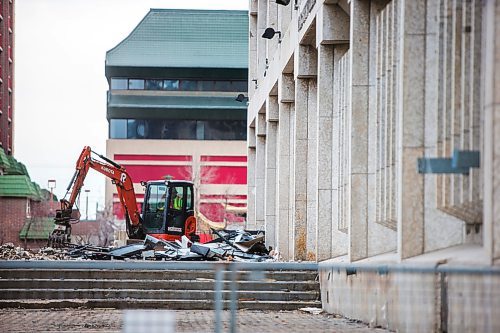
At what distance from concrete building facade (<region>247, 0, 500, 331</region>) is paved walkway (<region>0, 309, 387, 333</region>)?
1.48 feet

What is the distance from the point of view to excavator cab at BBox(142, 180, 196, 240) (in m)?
48.4

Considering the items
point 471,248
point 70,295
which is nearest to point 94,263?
point 471,248

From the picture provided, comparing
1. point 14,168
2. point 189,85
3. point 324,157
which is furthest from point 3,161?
point 324,157

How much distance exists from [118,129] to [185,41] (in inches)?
429

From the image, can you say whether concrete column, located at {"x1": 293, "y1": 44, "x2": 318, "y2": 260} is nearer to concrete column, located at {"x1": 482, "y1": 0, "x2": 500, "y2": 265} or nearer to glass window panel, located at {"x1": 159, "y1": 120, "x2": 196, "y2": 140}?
concrete column, located at {"x1": 482, "y1": 0, "x2": 500, "y2": 265}

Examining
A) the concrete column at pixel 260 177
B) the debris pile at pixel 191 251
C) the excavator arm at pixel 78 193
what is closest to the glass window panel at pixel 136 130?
the concrete column at pixel 260 177

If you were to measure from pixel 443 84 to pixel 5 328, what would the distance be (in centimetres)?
823

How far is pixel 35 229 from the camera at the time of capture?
6788cm

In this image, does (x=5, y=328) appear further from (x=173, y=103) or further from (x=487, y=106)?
(x=173, y=103)

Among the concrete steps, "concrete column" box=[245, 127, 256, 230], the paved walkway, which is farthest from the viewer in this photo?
"concrete column" box=[245, 127, 256, 230]

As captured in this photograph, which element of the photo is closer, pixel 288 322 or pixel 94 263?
pixel 94 263

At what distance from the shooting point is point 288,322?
21.3 meters

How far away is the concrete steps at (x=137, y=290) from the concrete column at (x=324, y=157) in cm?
132

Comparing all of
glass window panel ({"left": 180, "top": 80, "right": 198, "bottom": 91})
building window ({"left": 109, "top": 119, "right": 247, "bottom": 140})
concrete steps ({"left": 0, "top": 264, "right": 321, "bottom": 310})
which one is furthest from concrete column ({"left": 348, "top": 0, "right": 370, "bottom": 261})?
glass window panel ({"left": 180, "top": 80, "right": 198, "bottom": 91})
